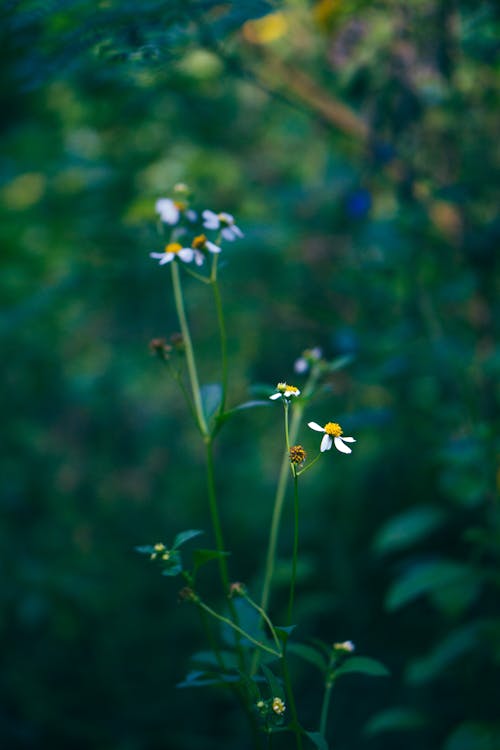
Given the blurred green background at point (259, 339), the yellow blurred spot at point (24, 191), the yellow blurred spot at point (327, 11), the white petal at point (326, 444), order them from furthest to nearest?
1. the yellow blurred spot at point (24, 191)
2. the yellow blurred spot at point (327, 11)
3. the blurred green background at point (259, 339)
4. the white petal at point (326, 444)

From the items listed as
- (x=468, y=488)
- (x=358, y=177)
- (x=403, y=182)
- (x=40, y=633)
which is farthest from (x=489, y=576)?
(x=40, y=633)

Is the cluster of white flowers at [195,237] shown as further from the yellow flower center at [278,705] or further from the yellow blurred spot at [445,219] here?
the yellow blurred spot at [445,219]

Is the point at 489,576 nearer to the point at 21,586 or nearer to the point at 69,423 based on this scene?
the point at 21,586

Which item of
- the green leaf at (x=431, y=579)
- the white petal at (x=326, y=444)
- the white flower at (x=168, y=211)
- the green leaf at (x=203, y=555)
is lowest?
the green leaf at (x=431, y=579)

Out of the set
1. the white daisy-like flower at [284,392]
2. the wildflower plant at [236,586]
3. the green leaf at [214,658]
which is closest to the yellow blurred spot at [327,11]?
the wildflower plant at [236,586]

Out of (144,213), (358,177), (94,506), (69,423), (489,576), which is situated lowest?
(69,423)

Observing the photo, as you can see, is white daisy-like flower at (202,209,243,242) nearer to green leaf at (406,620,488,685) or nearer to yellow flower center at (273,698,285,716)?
yellow flower center at (273,698,285,716)

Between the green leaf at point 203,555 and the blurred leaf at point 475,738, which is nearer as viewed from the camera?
the green leaf at point 203,555
